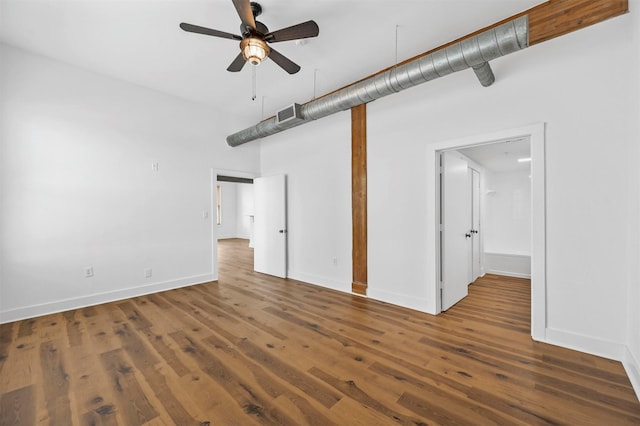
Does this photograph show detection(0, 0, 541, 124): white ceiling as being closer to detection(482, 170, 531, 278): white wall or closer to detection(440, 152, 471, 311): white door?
detection(440, 152, 471, 311): white door

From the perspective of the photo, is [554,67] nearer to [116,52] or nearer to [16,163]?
[116,52]

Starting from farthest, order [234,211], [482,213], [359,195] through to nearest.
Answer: [234,211]
[482,213]
[359,195]

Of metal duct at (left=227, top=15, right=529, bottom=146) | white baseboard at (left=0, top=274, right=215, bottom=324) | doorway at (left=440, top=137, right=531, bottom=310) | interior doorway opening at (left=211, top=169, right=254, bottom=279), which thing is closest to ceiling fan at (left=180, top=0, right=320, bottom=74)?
metal duct at (left=227, top=15, right=529, bottom=146)

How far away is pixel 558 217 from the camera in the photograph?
2529 millimetres

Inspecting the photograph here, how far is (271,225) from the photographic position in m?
5.46

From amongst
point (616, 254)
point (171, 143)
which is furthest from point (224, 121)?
point (616, 254)

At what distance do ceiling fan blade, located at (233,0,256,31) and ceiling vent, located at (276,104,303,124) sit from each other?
163 cm

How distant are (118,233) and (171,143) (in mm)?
1698

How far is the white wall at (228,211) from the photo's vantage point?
12156 mm

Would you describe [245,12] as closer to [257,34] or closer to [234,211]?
[257,34]

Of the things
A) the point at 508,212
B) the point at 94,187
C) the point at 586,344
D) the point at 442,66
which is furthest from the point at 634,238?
the point at 94,187

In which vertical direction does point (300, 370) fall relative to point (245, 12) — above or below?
below

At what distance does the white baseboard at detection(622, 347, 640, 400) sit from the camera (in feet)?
6.13

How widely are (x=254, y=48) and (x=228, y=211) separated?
1080cm
